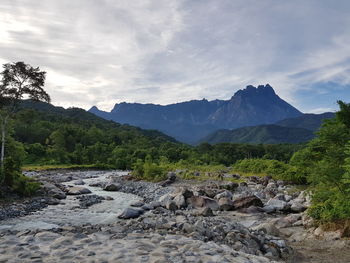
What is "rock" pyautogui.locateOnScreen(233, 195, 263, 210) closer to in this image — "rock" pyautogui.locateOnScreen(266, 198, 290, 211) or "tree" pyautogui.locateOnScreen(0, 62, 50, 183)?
"rock" pyautogui.locateOnScreen(266, 198, 290, 211)

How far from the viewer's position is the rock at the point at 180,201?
21.8 m

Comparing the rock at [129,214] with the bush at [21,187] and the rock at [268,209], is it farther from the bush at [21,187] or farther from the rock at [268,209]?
the bush at [21,187]

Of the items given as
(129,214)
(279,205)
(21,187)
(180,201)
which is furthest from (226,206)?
(21,187)

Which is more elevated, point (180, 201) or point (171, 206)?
point (180, 201)

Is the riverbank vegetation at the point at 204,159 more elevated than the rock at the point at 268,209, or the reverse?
the riverbank vegetation at the point at 204,159

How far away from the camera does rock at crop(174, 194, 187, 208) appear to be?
71.5 ft

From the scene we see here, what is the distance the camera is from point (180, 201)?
22094mm

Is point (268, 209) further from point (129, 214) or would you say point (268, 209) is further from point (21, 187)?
point (21, 187)

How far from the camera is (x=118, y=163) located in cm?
7631

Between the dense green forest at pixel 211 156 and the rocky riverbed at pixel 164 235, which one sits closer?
the rocky riverbed at pixel 164 235

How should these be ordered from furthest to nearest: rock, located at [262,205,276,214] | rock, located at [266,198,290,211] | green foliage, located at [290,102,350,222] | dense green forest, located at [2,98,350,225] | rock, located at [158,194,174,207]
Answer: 1. rock, located at [158,194,174,207]
2. rock, located at [266,198,290,211]
3. rock, located at [262,205,276,214]
4. dense green forest, located at [2,98,350,225]
5. green foliage, located at [290,102,350,222]

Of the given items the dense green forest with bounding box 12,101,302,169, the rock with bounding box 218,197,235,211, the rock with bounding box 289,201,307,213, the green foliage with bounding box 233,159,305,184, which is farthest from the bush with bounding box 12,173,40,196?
the dense green forest with bounding box 12,101,302,169

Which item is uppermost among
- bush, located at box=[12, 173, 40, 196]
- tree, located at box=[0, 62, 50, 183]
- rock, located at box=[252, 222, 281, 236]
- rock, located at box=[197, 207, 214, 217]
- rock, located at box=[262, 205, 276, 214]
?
tree, located at box=[0, 62, 50, 183]

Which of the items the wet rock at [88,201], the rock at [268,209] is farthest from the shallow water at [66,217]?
the rock at [268,209]
